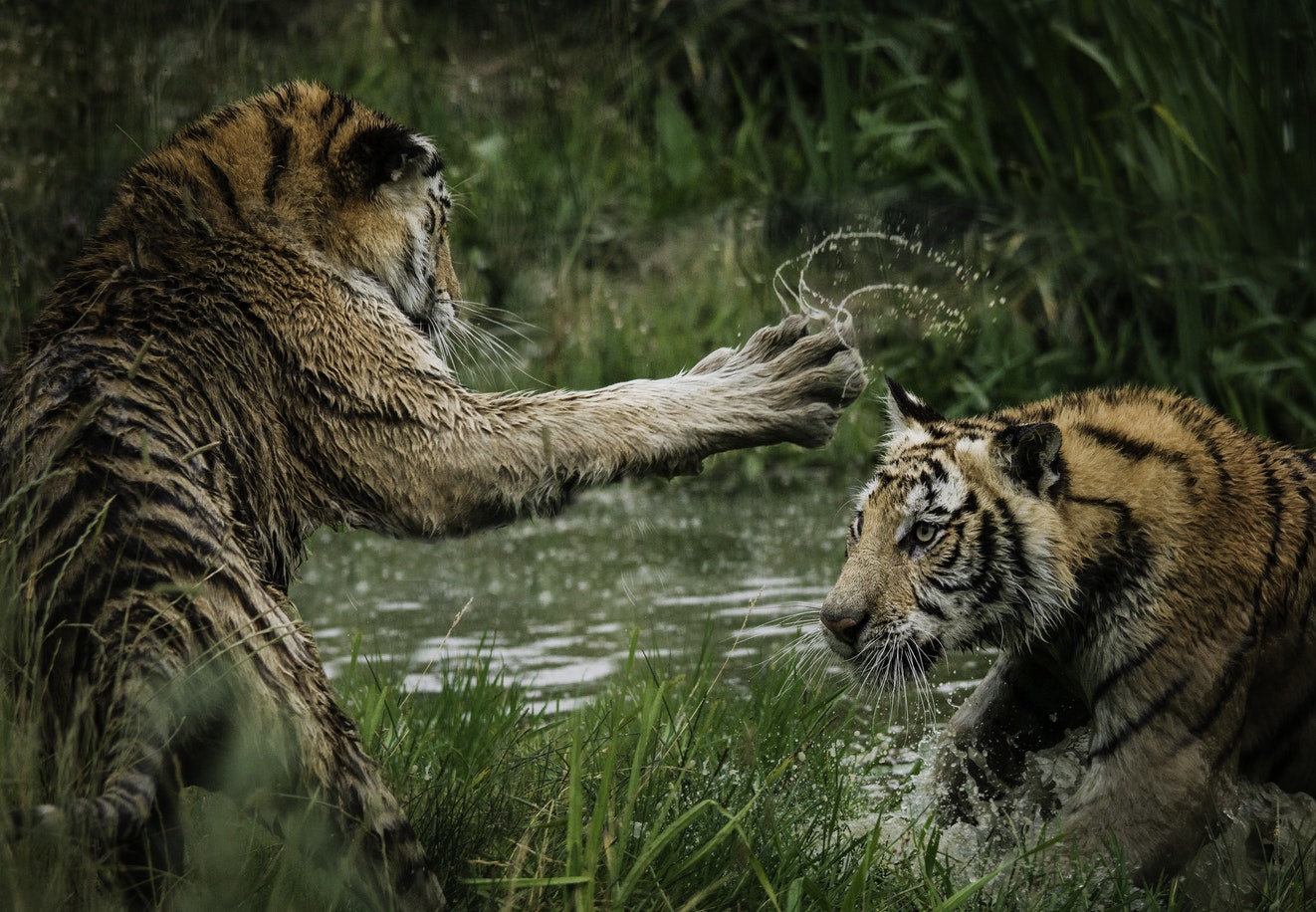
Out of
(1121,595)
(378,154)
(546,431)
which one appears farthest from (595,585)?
Answer: (546,431)

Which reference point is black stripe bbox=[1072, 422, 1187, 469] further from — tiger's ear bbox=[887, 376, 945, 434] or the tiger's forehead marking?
tiger's ear bbox=[887, 376, 945, 434]

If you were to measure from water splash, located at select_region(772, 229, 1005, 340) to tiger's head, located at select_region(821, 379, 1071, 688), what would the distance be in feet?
12.0

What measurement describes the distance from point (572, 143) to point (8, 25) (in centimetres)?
308

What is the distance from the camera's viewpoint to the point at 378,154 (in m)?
3.46

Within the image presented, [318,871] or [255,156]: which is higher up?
[255,156]

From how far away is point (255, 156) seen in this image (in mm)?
3365

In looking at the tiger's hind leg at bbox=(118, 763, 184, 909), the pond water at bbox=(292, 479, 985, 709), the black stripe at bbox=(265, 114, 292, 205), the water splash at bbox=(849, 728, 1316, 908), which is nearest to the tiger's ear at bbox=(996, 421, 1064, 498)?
the water splash at bbox=(849, 728, 1316, 908)

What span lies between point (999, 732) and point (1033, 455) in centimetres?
73

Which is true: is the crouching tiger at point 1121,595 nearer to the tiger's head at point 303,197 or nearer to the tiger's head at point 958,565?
the tiger's head at point 958,565

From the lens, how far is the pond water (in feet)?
16.3

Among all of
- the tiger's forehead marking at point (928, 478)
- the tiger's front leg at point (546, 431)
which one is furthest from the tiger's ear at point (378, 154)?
the tiger's forehead marking at point (928, 478)

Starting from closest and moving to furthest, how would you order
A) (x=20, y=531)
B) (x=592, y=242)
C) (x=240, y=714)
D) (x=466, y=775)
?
(x=20, y=531) < (x=240, y=714) < (x=466, y=775) < (x=592, y=242)

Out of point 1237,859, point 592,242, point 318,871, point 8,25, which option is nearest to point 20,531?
point 318,871

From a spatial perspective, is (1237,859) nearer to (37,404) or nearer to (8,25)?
(37,404)
